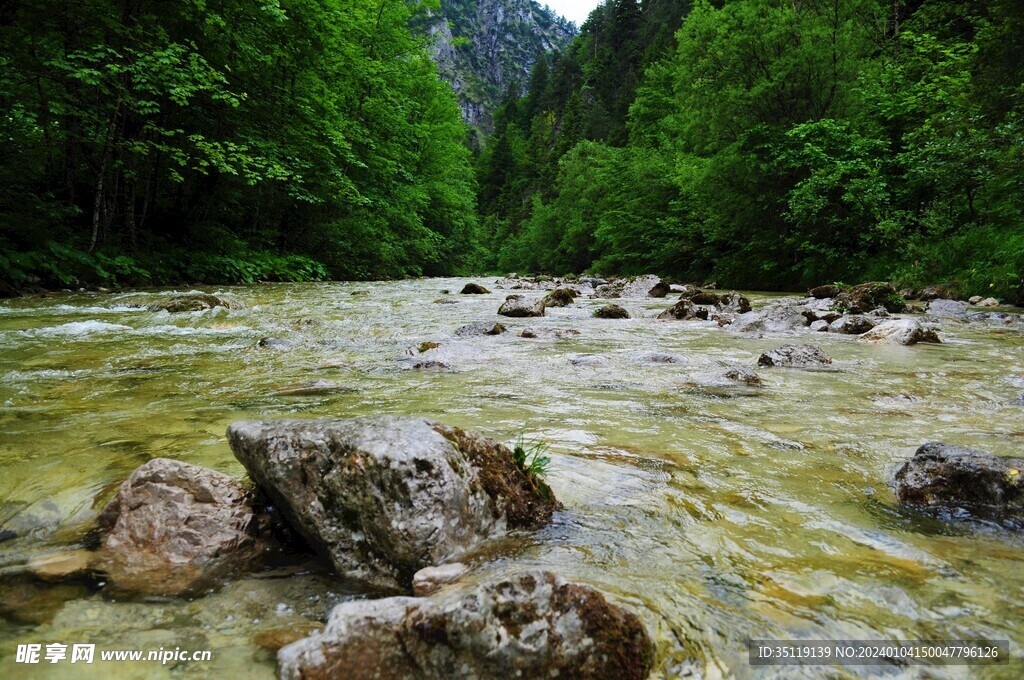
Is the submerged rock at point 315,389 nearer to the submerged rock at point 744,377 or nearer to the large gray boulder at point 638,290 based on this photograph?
the submerged rock at point 744,377

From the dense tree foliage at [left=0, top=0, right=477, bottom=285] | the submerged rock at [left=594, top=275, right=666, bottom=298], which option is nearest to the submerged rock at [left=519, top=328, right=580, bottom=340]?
the dense tree foliage at [left=0, top=0, right=477, bottom=285]

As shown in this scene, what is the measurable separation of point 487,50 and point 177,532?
635ft

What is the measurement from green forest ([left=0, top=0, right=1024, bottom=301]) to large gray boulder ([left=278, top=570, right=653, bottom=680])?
34.6 ft

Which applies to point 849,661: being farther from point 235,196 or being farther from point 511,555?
point 235,196

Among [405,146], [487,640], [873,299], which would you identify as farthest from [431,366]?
[405,146]

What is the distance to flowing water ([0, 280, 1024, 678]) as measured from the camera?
144cm

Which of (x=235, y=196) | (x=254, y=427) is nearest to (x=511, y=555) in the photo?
(x=254, y=427)

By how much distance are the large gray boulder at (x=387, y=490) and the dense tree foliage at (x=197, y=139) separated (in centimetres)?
1029

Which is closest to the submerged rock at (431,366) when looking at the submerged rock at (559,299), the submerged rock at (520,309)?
the submerged rock at (520,309)

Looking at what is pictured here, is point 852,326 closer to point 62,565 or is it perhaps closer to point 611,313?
point 611,313

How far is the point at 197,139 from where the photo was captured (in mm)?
10117

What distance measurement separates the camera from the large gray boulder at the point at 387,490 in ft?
5.63

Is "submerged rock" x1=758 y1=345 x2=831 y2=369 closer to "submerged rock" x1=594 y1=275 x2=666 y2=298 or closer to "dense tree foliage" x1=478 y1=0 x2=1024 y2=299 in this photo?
"dense tree foliage" x1=478 y1=0 x2=1024 y2=299

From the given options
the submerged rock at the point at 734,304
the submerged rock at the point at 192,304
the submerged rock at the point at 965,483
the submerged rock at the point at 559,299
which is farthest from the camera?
the submerged rock at the point at 559,299
